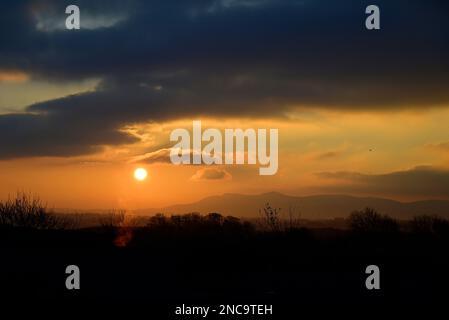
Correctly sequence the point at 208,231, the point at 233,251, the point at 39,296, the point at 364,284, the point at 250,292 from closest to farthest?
the point at 39,296 < the point at 250,292 < the point at 364,284 < the point at 233,251 < the point at 208,231

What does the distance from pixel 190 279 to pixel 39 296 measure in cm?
495

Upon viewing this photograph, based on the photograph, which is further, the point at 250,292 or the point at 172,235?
the point at 172,235

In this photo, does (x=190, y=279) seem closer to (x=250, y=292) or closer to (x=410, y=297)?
(x=250, y=292)

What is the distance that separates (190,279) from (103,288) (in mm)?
3043

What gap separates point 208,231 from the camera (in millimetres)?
31281

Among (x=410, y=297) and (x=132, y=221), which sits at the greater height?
(x=132, y=221)

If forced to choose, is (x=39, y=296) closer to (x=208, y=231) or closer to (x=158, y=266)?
(x=158, y=266)

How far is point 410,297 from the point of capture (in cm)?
1698
